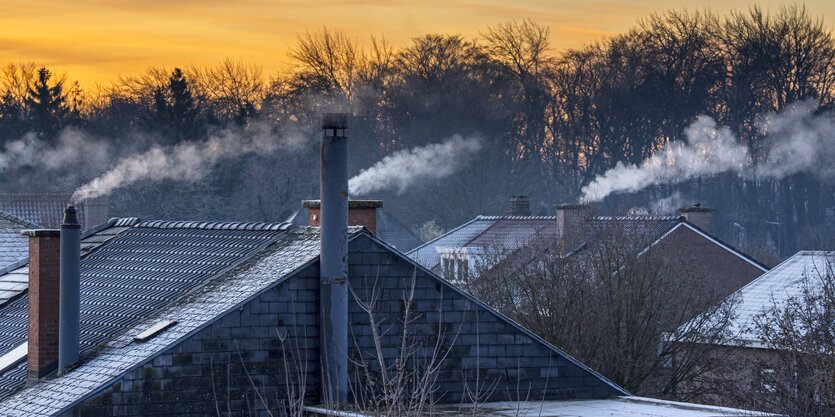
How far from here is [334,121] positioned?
1895 centimetres

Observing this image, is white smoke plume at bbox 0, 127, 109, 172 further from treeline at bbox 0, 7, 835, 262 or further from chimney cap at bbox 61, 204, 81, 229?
chimney cap at bbox 61, 204, 81, 229

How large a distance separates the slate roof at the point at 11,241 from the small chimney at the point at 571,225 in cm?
1283

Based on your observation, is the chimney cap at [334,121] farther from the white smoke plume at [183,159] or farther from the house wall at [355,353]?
the white smoke plume at [183,159]

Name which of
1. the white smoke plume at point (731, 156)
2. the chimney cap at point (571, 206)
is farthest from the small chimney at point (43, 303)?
the white smoke plume at point (731, 156)

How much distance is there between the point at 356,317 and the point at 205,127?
156ft

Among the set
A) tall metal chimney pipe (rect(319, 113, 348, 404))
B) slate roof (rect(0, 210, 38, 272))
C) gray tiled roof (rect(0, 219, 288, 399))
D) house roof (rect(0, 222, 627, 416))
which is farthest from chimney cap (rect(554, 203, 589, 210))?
tall metal chimney pipe (rect(319, 113, 348, 404))

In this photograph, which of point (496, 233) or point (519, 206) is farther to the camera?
point (519, 206)

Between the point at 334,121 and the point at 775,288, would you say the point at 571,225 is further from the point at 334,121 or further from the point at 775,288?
the point at 334,121

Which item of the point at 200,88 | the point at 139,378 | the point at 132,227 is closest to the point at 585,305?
the point at 132,227

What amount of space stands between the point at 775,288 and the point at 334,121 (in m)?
20.4

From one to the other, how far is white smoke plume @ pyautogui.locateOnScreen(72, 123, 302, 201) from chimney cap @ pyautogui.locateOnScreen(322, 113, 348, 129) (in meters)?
44.0

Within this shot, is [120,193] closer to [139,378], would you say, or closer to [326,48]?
[326,48]

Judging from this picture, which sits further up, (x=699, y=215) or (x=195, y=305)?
(x=699, y=215)

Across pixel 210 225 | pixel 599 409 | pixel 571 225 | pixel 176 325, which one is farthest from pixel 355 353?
pixel 571 225
